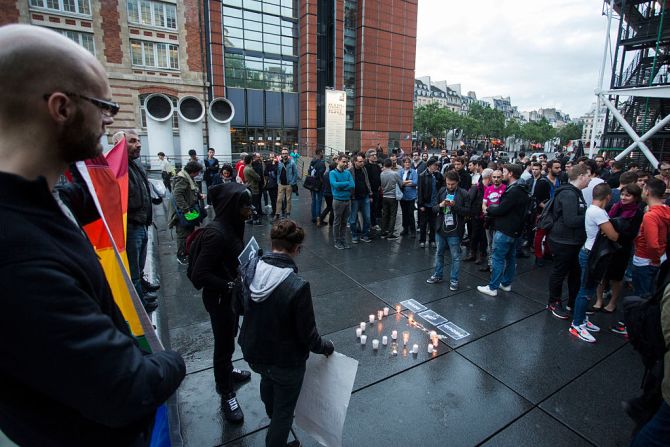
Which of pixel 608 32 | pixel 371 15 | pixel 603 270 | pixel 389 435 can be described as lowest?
pixel 389 435

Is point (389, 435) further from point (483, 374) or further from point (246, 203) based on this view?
point (246, 203)

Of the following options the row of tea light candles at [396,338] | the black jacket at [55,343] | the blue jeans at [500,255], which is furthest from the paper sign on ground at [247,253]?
the blue jeans at [500,255]

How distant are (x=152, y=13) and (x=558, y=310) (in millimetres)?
28599

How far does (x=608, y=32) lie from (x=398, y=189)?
50.0 ft

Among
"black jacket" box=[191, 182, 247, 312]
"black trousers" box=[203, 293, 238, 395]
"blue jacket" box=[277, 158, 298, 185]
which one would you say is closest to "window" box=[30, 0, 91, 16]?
"blue jacket" box=[277, 158, 298, 185]

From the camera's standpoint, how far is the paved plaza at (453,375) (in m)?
2.96

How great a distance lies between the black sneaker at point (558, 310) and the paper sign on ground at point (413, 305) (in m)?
1.88

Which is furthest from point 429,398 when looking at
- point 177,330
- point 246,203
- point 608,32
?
point 608,32

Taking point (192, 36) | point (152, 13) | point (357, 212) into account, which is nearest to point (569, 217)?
point (357, 212)

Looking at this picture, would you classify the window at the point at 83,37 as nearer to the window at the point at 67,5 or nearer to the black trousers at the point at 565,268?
the window at the point at 67,5

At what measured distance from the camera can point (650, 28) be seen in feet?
57.7

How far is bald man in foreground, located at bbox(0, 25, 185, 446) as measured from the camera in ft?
2.82

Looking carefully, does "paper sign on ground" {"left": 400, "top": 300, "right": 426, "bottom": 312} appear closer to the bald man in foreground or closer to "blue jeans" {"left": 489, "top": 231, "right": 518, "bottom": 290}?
"blue jeans" {"left": 489, "top": 231, "right": 518, "bottom": 290}

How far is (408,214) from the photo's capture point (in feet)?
30.2
